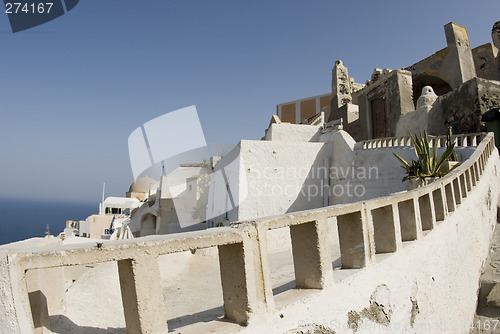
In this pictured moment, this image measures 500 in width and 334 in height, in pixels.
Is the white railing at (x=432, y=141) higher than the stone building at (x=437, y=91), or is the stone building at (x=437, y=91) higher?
the stone building at (x=437, y=91)

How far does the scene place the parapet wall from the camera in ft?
5.91

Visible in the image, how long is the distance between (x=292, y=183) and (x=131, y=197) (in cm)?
3065

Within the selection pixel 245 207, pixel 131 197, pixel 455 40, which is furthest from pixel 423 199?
pixel 131 197

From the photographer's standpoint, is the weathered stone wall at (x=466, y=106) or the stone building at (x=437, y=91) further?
the stone building at (x=437, y=91)

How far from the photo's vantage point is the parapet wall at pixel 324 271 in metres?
1.80

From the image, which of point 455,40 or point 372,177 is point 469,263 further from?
point 455,40

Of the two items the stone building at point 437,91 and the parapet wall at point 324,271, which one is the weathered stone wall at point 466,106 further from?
the parapet wall at point 324,271

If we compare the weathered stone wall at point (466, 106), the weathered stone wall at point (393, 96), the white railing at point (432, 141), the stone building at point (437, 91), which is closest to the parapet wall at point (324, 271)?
the white railing at point (432, 141)

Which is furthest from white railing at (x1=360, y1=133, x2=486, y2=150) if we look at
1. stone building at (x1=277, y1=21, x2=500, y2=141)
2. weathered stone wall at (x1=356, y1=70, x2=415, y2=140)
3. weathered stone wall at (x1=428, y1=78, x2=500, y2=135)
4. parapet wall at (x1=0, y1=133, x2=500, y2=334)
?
parapet wall at (x1=0, y1=133, x2=500, y2=334)

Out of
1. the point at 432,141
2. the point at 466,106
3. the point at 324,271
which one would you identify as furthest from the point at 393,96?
the point at 324,271

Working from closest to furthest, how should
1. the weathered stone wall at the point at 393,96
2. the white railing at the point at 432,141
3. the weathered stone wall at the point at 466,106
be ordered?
the white railing at the point at 432,141
the weathered stone wall at the point at 466,106
the weathered stone wall at the point at 393,96

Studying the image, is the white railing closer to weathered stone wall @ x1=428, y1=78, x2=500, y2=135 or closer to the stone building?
weathered stone wall @ x1=428, y1=78, x2=500, y2=135

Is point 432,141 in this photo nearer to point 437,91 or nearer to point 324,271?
point 324,271

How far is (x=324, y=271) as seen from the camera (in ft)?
8.76
